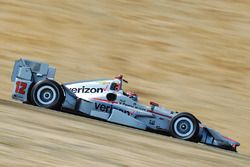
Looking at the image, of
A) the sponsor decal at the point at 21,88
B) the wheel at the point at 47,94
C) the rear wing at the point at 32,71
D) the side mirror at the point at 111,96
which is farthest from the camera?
the side mirror at the point at 111,96

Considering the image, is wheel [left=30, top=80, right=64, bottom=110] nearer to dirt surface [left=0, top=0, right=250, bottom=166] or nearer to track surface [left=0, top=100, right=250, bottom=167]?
track surface [left=0, top=100, right=250, bottom=167]

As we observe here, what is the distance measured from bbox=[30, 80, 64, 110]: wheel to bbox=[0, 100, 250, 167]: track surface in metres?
0.67

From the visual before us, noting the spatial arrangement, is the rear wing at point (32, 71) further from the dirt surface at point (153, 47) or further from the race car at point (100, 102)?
the dirt surface at point (153, 47)

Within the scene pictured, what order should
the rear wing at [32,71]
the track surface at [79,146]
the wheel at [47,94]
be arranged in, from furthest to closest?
the rear wing at [32,71] < the wheel at [47,94] < the track surface at [79,146]

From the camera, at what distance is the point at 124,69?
795 inches

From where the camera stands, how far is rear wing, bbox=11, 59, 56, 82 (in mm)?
13035

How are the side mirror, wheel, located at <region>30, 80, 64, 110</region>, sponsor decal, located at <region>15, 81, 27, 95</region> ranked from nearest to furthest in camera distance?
1. wheel, located at <region>30, 80, 64, 110</region>
2. sponsor decal, located at <region>15, 81, 27, 95</region>
3. the side mirror

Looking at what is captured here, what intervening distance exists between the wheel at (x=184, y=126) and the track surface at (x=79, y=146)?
1379mm

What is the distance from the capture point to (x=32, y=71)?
1315 cm

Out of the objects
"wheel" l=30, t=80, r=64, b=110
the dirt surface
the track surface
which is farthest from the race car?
the dirt surface

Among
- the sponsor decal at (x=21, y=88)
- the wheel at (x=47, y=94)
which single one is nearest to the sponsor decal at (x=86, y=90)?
the wheel at (x=47, y=94)

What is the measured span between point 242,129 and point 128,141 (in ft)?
28.4

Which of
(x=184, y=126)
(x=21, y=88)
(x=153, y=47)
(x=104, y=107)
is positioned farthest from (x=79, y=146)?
(x=153, y=47)

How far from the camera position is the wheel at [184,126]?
1296 centimetres
